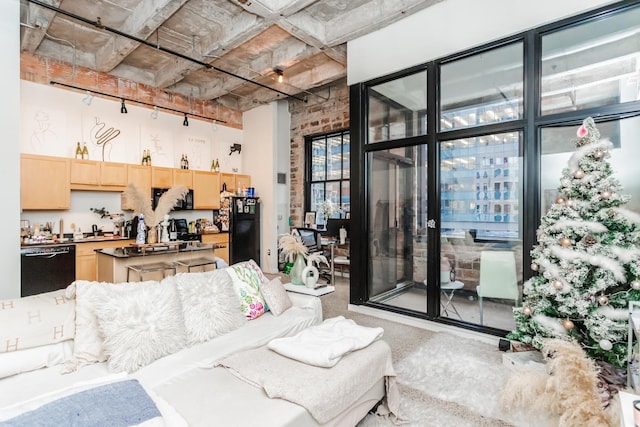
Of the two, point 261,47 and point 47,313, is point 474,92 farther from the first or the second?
point 47,313

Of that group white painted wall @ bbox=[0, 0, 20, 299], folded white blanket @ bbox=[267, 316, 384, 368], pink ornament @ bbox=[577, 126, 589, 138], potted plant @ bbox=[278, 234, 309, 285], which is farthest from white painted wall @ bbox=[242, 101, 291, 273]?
pink ornament @ bbox=[577, 126, 589, 138]

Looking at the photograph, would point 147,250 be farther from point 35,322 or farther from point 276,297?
point 35,322

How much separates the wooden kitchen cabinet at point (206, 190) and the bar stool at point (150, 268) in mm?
2257

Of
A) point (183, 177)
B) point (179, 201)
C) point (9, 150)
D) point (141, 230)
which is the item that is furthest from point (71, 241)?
point (9, 150)

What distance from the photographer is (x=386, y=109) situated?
13.6ft

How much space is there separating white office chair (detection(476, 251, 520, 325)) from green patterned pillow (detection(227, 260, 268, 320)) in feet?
7.44

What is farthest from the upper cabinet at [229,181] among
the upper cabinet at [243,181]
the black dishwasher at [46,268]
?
the black dishwasher at [46,268]

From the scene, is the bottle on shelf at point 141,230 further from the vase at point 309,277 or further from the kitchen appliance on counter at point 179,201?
the vase at point 309,277

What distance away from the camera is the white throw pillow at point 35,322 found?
166 cm

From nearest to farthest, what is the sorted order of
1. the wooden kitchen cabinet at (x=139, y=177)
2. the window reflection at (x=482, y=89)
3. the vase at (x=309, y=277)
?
the vase at (x=309, y=277) < the window reflection at (x=482, y=89) < the wooden kitchen cabinet at (x=139, y=177)

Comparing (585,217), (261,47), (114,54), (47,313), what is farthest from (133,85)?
(585,217)

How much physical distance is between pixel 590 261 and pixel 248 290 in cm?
243

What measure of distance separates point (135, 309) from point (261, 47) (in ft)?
13.9

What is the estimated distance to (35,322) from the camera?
5.71 feet
